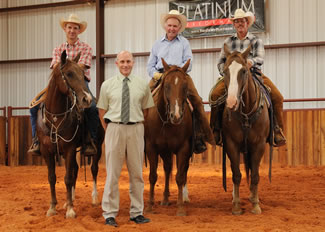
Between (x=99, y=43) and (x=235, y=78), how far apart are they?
31.6 ft

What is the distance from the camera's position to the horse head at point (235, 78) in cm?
493

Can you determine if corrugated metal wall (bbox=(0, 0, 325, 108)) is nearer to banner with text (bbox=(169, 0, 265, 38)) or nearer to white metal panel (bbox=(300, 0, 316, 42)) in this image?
white metal panel (bbox=(300, 0, 316, 42))

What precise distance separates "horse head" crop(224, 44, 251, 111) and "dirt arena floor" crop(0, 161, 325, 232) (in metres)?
1.44

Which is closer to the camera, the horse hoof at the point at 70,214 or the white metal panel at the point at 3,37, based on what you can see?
the horse hoof at the point at 70,214

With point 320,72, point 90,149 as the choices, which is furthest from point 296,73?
point 90,149

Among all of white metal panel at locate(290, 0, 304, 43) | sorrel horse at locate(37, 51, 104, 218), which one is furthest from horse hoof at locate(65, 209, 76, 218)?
white metal panel at locate(290, 0, 304, 43)

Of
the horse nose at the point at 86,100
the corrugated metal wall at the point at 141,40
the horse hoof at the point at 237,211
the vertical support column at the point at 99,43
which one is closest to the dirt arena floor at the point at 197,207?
the horse hoof at the point at 237,211

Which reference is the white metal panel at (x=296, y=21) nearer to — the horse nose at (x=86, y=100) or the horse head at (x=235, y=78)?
the horse head at (x=235, y=78)

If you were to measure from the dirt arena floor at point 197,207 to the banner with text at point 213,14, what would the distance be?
4938mm

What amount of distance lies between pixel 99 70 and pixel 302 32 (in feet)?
21.1

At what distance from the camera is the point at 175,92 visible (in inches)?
196

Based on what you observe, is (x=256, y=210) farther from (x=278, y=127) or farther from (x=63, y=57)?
(x=63, y=57)

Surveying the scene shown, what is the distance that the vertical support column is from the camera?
1382cm

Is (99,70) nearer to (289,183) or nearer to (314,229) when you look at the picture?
(289,183)
